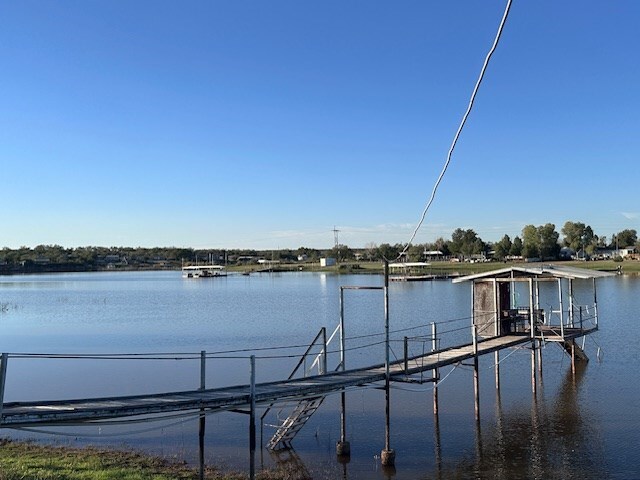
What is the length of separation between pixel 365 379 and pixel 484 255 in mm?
176623

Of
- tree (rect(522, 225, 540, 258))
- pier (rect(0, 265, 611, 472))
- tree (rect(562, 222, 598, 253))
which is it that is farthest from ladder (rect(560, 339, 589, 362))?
tree (rect(562, 222, 598, 253))

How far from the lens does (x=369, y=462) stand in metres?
17.0

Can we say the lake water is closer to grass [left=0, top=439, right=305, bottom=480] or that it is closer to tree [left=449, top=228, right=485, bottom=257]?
grass [left=0, top=439, right=305, bottom=480]

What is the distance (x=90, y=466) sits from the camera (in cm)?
1525

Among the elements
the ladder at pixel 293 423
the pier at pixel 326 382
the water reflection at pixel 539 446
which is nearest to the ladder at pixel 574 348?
the pier at pixel 326 382

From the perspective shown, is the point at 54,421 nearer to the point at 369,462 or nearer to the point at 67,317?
the point at 369,462

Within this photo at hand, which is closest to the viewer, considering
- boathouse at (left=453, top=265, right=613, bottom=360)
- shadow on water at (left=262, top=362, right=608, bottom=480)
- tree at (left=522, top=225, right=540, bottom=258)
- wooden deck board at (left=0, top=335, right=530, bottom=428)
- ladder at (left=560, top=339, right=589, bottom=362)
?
wooden deck board at (left=0, top=335, right=530, bottom=428)

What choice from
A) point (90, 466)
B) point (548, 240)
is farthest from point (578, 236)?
point (90, 466)

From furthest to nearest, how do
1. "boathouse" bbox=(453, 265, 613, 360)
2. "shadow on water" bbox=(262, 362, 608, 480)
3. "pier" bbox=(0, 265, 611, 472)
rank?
"boathouse" bbox=(453, 265, 613, 360) → "shadow on water" bbox=(262, 362, 608, 480) → "pier" bbox=(0, 265, 611, 472)

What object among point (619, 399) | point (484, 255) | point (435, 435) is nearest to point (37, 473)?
point (435, 435)

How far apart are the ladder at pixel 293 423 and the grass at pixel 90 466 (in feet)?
4.96

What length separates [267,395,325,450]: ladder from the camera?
17.8 meters

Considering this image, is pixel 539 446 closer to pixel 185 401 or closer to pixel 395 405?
pixel 395 405

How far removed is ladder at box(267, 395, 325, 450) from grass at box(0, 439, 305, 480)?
1513mm
